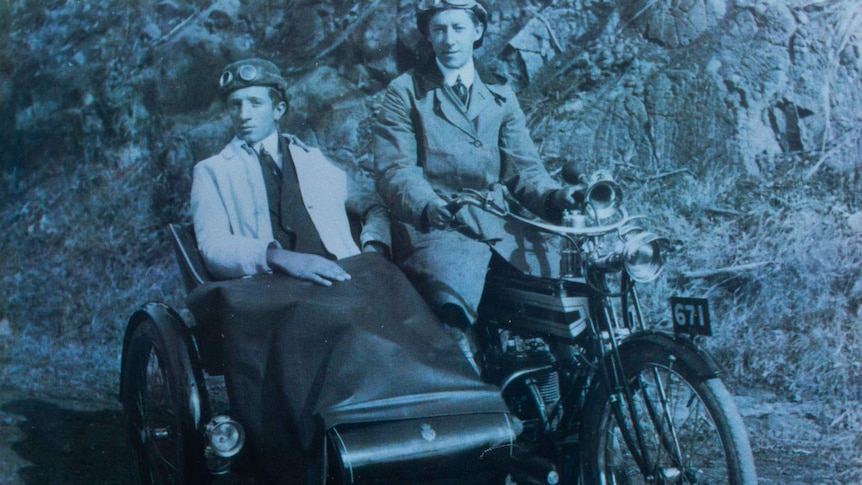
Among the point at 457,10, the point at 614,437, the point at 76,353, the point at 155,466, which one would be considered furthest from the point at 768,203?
the point at 76,353

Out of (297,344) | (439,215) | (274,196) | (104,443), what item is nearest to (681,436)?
(439,215)

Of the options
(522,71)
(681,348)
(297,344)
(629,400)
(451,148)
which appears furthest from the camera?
(522,71)

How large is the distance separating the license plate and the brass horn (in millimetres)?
358

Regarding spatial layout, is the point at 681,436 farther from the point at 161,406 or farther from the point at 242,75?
the point at 242,75

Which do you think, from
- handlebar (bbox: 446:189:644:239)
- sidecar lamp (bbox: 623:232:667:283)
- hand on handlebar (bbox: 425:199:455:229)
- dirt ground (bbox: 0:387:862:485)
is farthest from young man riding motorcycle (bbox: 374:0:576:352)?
dirt ground (bbox: 0:387:862:485)

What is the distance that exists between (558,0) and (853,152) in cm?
125

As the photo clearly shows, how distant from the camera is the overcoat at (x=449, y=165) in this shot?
2621 mm

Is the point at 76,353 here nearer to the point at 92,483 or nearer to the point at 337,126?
the point at 92,483

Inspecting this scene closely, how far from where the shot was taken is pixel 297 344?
221cm

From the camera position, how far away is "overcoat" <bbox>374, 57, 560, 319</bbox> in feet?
8.60

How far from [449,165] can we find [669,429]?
124 cm

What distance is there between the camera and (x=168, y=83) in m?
3.33

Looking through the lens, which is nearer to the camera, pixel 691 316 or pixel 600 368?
pixel 691 316

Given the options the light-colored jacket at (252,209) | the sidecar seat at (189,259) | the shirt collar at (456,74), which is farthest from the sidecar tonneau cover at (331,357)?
the shirt collar at (456,74)
